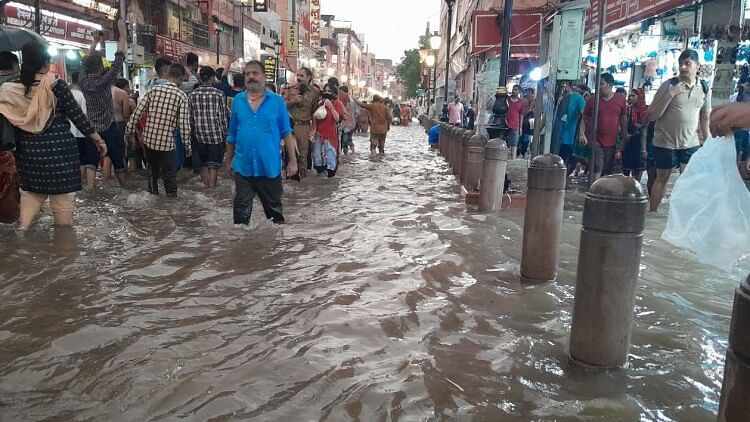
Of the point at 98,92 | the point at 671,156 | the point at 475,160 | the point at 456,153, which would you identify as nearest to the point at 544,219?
the point at 671,156

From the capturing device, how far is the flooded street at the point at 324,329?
284 cm

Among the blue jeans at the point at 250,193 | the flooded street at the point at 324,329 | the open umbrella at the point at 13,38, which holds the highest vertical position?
the open umbrella at the point at 13,38

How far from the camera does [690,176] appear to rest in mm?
4191

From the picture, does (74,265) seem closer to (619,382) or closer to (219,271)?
(219,271)

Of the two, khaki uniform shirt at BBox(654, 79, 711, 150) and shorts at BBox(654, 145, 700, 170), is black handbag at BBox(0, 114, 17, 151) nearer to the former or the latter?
khaki uniform shirt at BBox(654, 79, 711, 150)

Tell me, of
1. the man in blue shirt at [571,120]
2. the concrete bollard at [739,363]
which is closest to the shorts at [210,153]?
the man in blue shirt at [571,120]

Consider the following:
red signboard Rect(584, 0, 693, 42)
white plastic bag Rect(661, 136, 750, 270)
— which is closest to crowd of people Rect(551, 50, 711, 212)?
red signboard Rect(584, 0, 693, 42)

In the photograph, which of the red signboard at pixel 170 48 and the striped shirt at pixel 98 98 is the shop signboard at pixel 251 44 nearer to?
the red signboard at pixel 170 48

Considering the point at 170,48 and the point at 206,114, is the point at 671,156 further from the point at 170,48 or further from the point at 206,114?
the point at 170,48

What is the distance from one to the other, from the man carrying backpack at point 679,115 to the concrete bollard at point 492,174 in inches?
73.3

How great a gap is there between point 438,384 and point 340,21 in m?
112

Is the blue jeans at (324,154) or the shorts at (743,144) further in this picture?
the blue jeans at (324,154)

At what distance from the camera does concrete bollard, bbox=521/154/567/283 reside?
470cm

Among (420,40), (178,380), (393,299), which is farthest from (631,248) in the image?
(420,40)
